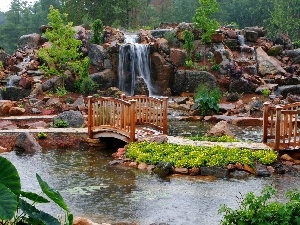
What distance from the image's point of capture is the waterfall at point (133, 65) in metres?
25.5

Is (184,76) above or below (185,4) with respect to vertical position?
below

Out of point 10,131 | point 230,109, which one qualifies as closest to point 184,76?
point 230,109

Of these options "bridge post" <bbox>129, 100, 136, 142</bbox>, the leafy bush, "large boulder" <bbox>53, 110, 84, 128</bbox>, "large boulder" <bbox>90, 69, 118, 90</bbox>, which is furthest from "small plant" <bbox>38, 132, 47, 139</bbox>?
the leafy bush

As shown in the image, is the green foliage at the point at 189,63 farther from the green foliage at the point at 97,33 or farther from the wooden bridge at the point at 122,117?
the wooden bridge at the point at 122,117

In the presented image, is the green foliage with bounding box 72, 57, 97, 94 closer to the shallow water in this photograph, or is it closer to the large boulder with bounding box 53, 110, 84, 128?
the large boulder with bounding box 53, 110, 84, 128

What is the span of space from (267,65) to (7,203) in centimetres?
2446

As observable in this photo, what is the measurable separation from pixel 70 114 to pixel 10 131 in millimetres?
2370

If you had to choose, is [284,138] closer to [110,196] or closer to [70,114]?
[110,196]

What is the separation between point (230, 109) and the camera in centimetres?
2020

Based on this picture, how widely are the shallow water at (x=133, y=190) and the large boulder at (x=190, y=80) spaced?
46.0ft

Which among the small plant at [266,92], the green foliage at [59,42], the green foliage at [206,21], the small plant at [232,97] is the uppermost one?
the green foliage at [206,21]

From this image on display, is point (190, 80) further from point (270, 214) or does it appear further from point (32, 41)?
point (270, 214)

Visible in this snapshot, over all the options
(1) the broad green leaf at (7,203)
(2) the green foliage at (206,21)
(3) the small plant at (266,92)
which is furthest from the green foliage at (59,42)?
(1) the broad green leaf at (7,203)

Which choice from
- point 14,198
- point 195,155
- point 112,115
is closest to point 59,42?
point 112,115
